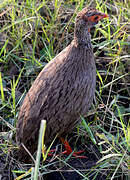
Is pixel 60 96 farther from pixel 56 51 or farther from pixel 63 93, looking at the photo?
pixel 56 51

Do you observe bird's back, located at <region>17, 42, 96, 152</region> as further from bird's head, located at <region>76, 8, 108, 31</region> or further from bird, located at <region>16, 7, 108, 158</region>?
bird's head, located at <region>76, 8, 108, 31</region>

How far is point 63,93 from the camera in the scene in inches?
97.3

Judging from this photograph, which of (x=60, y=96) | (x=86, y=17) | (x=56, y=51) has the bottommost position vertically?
(x=60, y=96)

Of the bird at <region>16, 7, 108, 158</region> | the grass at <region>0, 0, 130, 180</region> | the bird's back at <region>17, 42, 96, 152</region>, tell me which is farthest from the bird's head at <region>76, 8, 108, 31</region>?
the grass at <region>0, 0, 130, 180</region>

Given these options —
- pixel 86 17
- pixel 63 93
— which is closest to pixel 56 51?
pixel 86 17

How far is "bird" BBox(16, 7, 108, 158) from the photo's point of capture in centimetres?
246

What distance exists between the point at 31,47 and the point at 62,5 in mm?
576

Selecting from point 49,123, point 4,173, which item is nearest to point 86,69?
point 49,123

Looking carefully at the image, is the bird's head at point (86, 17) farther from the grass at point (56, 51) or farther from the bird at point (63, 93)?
the grass at point (56, 51)

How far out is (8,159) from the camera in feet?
8.70

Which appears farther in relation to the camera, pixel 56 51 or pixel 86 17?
pixel 56 51

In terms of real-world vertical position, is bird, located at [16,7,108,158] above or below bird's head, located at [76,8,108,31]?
below

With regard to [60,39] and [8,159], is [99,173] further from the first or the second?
[60,39]

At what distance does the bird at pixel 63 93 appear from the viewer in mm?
2463
